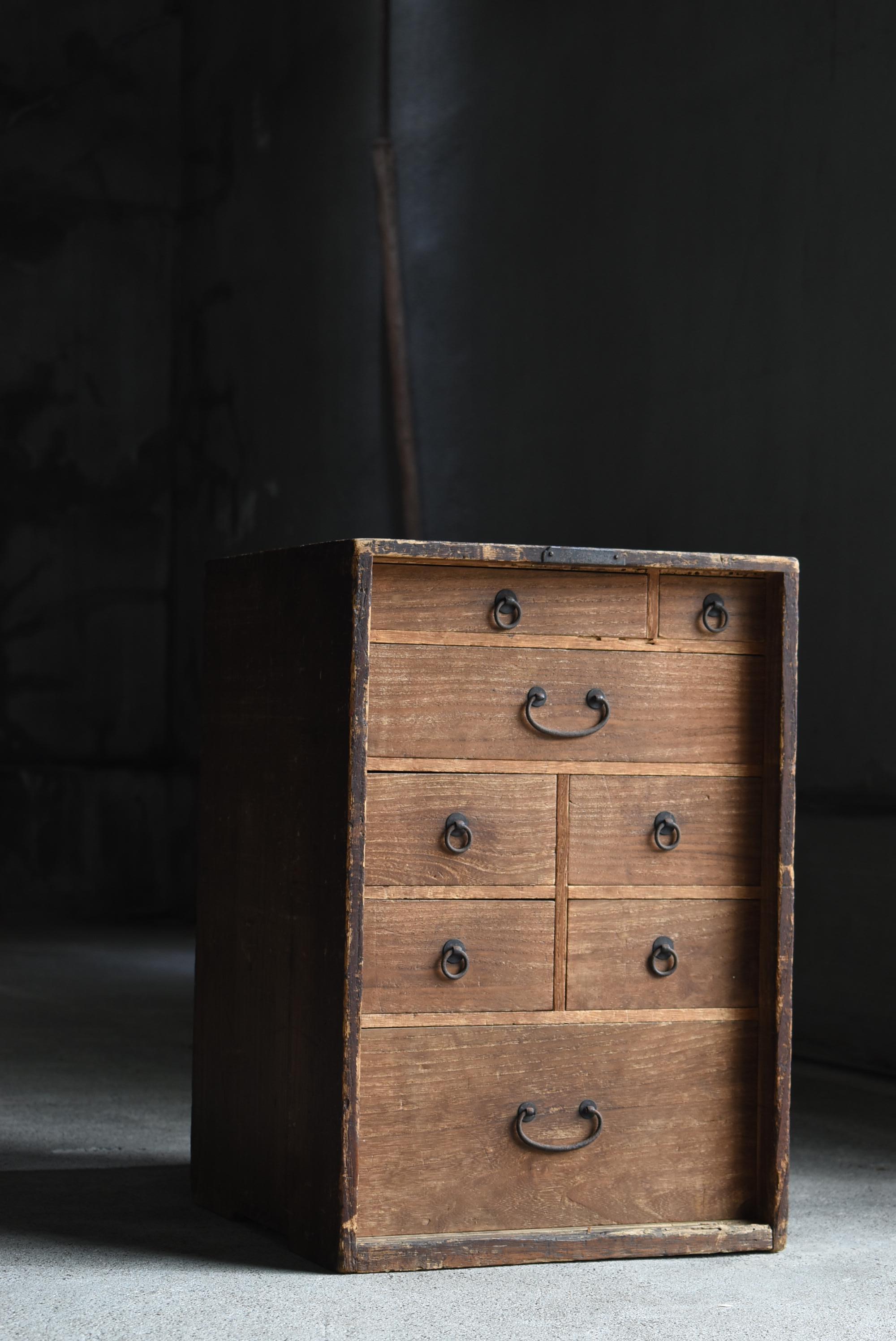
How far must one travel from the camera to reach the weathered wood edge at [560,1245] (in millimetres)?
2570

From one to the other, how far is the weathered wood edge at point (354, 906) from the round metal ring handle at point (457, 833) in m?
0.14

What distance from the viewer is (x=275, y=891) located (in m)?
2.75

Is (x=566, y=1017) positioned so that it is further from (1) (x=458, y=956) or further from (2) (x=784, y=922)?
(2) (x=784, y=922)

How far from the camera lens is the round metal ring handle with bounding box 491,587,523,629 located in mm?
2645

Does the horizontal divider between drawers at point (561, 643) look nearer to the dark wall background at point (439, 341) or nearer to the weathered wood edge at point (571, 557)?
the weathered wood edge at point (571, 557)

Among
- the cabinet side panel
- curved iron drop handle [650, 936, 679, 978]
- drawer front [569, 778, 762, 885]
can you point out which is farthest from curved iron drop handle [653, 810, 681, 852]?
the cabinet side panel

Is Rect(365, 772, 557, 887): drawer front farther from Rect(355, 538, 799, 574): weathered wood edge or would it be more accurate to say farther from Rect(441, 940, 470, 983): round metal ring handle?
Rect(355, 538, 799, 574): weathered wood edge

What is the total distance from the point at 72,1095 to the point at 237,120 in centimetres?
478

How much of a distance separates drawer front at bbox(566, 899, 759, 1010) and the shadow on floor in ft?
1.93

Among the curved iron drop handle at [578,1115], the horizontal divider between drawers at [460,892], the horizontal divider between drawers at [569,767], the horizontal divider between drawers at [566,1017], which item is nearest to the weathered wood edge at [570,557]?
the horizontal divider between drawers at [569,767]

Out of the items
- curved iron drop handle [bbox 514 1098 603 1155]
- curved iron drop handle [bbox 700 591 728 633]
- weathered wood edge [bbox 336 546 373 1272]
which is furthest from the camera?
curved iron drop handle [bbox 700 591 728 633]

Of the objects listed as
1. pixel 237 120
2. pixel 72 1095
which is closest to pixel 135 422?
pixel 237 120

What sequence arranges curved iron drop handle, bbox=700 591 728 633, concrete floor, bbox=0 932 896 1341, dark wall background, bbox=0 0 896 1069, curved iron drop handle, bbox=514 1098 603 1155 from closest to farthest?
concrete floor, bbox=0 932 896 1341 < curved iron drop handle, bbox=514 1098 603 1155 < curved iron drop handle, bbox=700 591 728 633 < dark wall background, bbox=0 0 896 1069

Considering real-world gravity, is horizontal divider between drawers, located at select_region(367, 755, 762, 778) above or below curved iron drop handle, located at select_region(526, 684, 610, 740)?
below
